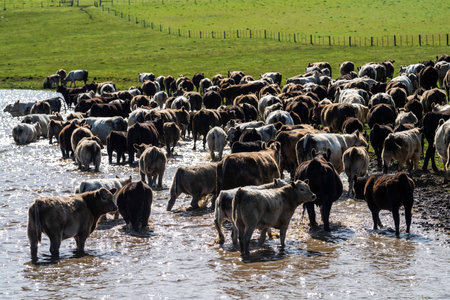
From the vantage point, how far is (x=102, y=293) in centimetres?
1163

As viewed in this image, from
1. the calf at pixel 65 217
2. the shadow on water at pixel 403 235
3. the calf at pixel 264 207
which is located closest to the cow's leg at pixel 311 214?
the calf at pixel 264 207

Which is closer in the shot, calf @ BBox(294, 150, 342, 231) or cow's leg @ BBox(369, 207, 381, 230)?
cow's leg @ BBox(369, 207, 381, 230)

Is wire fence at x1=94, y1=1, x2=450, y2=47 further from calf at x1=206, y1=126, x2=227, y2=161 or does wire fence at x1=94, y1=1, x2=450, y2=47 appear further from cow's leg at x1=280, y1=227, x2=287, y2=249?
cow's leg at x1=280, y1=227, x2=287, y2=249

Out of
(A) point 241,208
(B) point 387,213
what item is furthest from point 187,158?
(A) point 241,208

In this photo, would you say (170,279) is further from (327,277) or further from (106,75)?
(106,75)

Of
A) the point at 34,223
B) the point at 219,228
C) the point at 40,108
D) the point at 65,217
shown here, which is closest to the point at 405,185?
the point at 219,228

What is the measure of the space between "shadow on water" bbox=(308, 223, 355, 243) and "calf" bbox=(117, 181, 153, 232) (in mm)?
3660

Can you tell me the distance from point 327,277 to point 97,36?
81.8 metres

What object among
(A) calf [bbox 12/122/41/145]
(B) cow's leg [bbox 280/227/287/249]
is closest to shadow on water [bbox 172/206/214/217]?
(B) cow's leg [bbox 280/227/287/249]

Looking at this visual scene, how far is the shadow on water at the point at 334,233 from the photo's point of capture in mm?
14659

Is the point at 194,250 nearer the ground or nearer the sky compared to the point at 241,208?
nearer the ground

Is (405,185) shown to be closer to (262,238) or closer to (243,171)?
(262,238)

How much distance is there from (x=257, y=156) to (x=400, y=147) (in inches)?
201

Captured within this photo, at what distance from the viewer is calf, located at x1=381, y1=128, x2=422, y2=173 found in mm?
19656
